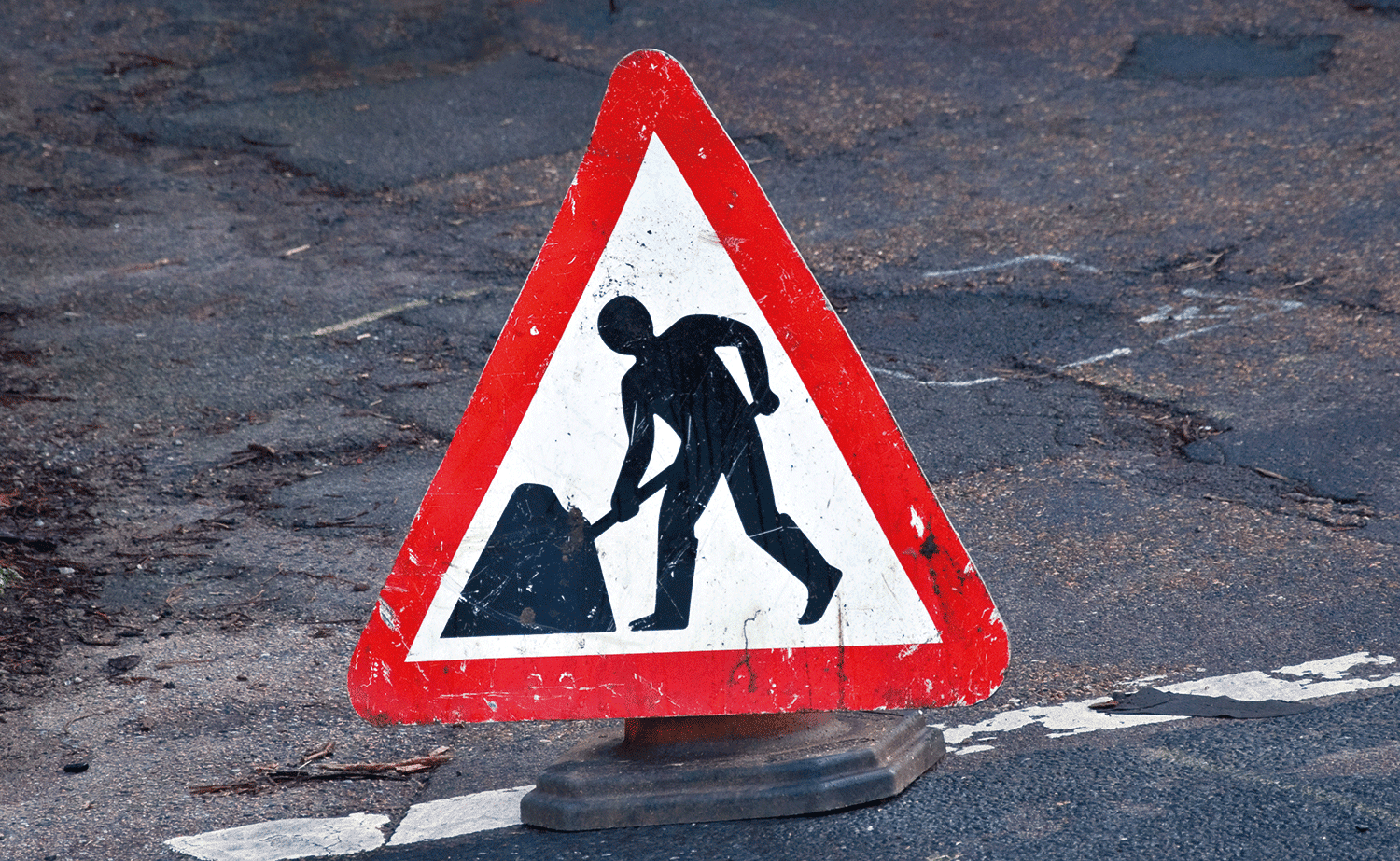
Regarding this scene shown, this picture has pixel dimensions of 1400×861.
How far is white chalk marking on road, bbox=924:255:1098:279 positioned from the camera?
6.86 metres

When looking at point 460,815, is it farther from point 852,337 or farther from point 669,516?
point 852,337

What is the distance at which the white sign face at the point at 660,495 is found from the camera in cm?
246

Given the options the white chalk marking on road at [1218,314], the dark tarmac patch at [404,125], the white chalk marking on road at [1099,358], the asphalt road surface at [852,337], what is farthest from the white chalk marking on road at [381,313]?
the white chalk marking on road at [1218,314]

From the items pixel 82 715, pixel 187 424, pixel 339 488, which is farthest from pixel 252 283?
pixel 82 715

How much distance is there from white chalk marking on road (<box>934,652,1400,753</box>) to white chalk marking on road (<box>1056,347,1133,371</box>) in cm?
242

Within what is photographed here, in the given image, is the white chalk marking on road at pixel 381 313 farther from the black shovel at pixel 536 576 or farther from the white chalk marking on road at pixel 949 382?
the black shovel at pixel 536 576

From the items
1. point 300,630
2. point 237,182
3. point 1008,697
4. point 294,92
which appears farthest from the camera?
point 294,92

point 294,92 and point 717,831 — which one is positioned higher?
point 294,92

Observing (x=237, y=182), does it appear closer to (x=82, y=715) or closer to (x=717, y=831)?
(x=82, y=715)

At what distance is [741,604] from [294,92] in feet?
31.4

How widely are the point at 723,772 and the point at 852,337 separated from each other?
4075 millimetres

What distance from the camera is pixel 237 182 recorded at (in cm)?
904

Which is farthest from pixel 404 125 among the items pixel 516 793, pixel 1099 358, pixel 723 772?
pixel 723 772

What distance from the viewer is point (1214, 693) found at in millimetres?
3199
